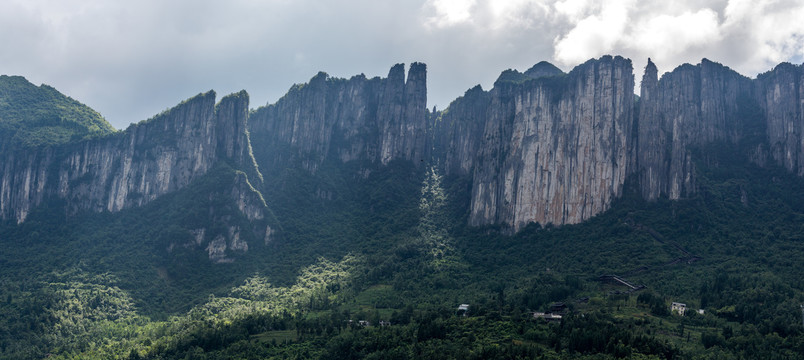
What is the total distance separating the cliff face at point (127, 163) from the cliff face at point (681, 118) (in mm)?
82011

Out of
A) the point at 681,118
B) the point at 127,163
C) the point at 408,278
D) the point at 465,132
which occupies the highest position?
the point at 681,118

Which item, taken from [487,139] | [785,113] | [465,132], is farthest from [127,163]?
[785,113]

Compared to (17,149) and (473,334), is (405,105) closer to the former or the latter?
(17,149)

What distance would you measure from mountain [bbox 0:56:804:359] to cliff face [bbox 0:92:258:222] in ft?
1.44

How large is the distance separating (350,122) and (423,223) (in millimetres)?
38640

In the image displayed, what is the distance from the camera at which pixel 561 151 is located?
399ft

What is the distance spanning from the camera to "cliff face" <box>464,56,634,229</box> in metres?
117

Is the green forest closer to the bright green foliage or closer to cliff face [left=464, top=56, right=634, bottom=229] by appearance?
cliff face [left=464, top=56, right=634, bottom=229]

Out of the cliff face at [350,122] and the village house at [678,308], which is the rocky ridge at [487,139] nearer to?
the cliff face at [350,122]

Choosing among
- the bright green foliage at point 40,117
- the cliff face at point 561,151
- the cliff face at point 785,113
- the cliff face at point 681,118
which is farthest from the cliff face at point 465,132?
the bright green foliage at point 40,117

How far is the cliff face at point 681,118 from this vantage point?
111m

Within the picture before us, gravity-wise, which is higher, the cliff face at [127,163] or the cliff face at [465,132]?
the cliff face at [465,132]

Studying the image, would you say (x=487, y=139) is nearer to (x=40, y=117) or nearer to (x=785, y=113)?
(x=785, y=113)

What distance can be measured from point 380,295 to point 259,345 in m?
26.5
